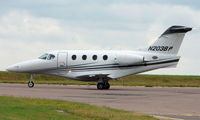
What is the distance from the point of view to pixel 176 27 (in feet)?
116

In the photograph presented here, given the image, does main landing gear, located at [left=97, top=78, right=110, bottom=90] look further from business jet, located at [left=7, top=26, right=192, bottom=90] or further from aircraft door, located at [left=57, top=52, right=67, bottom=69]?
aircraft door, located at [left=57, top=52, right=67, bottom=69]

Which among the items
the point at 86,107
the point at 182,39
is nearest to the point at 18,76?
the point at 182,39

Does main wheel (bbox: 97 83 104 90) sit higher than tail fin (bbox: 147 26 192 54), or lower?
lower

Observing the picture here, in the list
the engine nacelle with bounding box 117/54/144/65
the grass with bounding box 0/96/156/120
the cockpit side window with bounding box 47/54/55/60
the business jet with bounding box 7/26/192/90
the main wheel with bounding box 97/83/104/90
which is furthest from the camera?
the cockpit side window with bounding box 47/54/55/60

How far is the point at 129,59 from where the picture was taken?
3553cm

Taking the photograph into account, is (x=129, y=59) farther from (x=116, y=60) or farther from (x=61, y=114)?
(x=61, y=114)

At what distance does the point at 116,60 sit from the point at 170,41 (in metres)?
4.65

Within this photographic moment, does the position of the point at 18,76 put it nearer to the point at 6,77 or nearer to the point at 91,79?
the point at 6,77

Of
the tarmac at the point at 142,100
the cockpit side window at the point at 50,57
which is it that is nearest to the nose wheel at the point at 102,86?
the cockpit side window at the point at 50,57

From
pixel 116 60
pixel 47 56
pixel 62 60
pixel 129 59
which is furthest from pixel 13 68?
pixel 129 59

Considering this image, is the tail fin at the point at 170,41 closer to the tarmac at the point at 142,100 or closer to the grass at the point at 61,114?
the tarmac at the point at 142,100

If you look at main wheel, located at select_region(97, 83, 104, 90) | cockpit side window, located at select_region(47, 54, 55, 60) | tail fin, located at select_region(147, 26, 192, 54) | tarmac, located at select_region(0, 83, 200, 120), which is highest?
tail fin, located at select_region(147, 26, 192, 54)

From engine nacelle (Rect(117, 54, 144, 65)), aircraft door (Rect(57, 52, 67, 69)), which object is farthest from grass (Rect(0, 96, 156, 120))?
aircraft door (Rect(57, 52, 67, 69))

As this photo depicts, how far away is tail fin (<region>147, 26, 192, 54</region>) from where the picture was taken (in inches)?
1398
